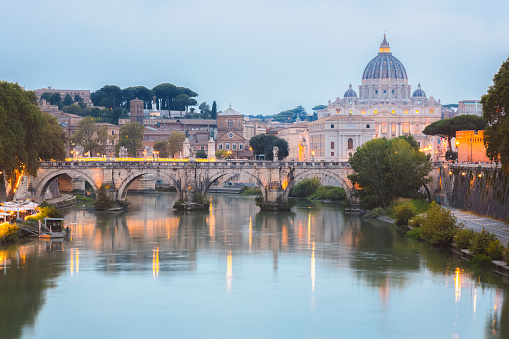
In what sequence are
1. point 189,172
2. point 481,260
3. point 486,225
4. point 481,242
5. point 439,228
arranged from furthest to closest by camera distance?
point 189,172 < point 486,225 < point 439,228 < point 481,242 < point 481,260

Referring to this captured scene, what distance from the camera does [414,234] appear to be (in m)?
45.8

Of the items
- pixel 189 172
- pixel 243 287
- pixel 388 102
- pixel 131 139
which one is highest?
pixel 388 102

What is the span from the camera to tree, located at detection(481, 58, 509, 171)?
3748 centimetres

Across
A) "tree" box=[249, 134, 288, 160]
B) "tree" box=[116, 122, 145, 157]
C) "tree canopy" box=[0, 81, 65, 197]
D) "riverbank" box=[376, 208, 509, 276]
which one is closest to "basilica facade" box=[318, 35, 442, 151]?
"tree" box=[249, 134, 288, 160]

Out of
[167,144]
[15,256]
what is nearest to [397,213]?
[15,256]

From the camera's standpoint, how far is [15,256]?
38312 mm

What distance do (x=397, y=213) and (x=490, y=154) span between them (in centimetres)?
1139

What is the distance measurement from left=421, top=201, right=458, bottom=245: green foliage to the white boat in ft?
63.5

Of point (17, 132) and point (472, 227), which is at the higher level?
point (17, 132)

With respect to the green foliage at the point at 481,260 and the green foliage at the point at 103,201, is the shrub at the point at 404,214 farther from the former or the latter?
the green foliage at the point at 103,201

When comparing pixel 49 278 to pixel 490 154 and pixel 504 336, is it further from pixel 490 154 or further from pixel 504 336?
pixel 490 154

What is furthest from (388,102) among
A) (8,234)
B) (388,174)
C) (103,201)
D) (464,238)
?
(8,234)

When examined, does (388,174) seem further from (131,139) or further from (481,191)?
(131,139)

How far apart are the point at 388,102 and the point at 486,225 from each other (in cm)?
12011
